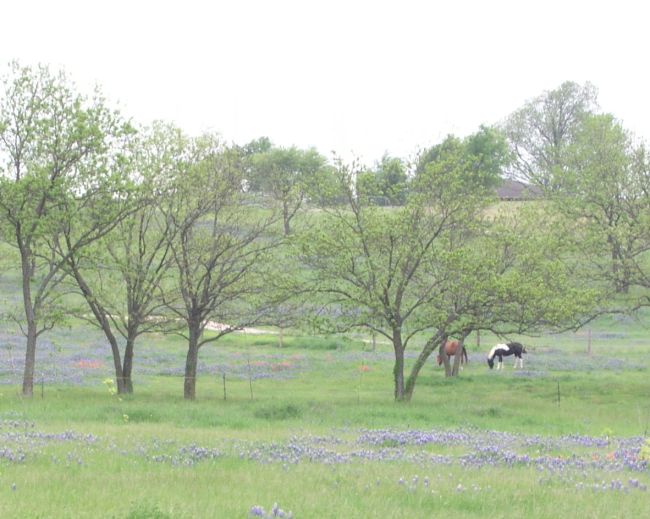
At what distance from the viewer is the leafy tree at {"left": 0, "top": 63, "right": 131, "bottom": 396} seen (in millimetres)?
25891

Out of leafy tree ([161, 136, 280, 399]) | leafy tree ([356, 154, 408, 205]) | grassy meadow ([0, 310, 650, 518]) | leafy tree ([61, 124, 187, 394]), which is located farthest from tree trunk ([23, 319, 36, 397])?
leafy tree ([356, 154, 408, 205])

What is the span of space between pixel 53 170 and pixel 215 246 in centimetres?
643

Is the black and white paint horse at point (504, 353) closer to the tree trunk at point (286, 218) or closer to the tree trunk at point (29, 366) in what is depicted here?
the tree trunk at point (286, 218)

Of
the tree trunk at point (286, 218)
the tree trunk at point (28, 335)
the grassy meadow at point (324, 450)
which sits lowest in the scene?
the grassy meadow at point (324, 450)

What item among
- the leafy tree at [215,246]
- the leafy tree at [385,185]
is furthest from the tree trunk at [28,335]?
the leafy tree at [385,185]

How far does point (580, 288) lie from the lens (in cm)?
3103

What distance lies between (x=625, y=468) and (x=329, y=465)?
454 cm

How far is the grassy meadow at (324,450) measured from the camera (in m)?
8.59

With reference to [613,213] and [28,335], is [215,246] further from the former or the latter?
[613,213]

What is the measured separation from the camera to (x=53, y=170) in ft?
86.6

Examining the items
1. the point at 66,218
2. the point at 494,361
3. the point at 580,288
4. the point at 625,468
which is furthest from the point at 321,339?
the point at 625,468

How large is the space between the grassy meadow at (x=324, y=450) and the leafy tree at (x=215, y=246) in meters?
3.29

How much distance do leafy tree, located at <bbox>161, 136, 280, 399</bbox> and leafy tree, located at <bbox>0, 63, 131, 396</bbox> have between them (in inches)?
111

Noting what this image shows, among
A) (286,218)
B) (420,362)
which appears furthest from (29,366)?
(420,362)
